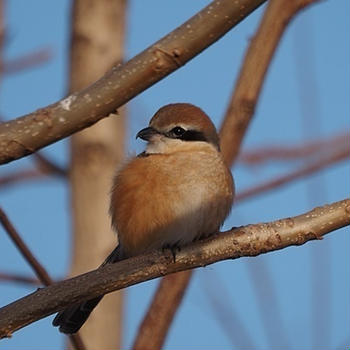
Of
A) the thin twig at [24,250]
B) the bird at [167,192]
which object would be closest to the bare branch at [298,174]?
the bird at [167,192]

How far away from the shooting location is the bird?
279 centimetres

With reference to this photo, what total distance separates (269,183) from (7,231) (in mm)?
1267

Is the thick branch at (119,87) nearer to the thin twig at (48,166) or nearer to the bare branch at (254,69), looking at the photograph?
the bare branch at (254,69)

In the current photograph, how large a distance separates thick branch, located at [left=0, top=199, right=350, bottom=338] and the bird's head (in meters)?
0.96

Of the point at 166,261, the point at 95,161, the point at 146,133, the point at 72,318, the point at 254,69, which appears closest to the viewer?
the point at 166,261

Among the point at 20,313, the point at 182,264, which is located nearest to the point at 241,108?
the point at 182,264

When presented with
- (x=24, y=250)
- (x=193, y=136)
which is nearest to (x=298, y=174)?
(x=193, y=136)

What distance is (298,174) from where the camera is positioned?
315 cm

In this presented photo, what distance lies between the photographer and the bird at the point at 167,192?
279cm

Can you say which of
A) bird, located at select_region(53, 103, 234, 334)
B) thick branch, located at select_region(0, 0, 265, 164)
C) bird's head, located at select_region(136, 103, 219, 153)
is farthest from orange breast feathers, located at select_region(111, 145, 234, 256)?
thick branch, located at select_region(0, 0, 265, 164)

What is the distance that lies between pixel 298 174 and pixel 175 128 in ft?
1.74

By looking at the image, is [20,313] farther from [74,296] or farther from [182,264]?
[182,264]

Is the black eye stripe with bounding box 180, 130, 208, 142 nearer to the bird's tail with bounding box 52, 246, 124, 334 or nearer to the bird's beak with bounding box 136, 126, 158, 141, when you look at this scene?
the bird's beak with bounding box 136, 126, 158, 141

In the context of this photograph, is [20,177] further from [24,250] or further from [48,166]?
[24,250]
